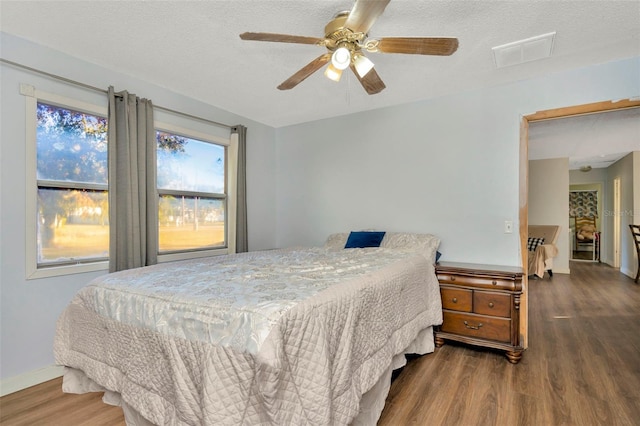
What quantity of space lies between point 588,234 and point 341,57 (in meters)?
8.41

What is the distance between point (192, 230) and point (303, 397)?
2.62 m

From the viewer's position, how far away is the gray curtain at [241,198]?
3629 millimetres

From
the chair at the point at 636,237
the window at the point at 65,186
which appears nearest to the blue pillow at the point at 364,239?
the window at the point at 65,186

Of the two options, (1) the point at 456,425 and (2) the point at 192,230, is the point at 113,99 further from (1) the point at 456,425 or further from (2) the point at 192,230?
(1) the point at 456,425

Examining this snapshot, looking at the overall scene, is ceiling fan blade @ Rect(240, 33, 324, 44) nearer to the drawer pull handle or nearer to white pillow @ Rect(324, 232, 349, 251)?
white pillow @ Rect(324, 232, 349, 251)

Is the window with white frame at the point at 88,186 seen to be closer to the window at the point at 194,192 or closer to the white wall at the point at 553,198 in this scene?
the window at the point at 194,192

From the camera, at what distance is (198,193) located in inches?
133

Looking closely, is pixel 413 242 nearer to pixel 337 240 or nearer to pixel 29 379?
pixel 337 240

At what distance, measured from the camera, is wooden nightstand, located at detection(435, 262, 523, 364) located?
2426mm

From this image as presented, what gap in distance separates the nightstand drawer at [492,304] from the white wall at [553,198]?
4.80 metres

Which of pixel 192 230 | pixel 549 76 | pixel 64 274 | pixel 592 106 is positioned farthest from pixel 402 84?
pixel 64 274

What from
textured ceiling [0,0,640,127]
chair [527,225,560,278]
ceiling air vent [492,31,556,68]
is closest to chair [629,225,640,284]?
chair [527,225,560,278]

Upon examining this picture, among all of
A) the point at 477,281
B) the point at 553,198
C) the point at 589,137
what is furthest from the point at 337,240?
the point at 553,198

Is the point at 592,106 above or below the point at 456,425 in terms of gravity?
above
